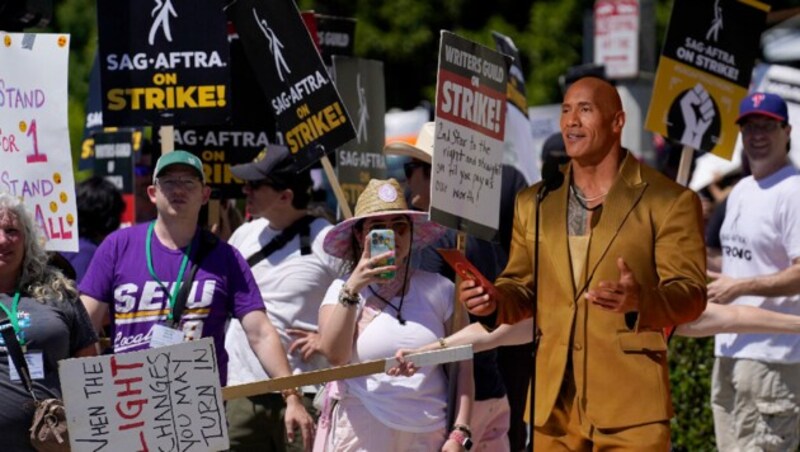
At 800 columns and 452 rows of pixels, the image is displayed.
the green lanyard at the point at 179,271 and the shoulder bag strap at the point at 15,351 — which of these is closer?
the shoulder bag strap at the point at 15,351

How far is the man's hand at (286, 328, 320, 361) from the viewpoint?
292 inches

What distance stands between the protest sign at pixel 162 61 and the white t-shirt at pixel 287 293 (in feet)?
2.51

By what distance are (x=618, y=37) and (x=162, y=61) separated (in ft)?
27.9

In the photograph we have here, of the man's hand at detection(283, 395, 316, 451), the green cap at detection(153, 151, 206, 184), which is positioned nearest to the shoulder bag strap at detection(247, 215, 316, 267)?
the man's hand at detection(283, 395, 316, 451)

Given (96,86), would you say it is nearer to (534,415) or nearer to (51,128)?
(51,128)

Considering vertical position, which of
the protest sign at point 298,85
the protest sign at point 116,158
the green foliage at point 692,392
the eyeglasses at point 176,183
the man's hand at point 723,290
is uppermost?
the protest sign at point 298,85

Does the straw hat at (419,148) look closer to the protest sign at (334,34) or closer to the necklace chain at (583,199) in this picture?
the necklace chain at (583,199)

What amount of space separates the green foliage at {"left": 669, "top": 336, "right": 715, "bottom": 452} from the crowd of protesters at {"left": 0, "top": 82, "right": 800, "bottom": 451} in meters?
1.06

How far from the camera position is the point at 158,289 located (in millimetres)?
7234

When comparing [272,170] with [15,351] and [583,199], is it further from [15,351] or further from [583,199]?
[583,199]

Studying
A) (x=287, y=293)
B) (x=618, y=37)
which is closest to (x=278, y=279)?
(x=287, y=293)

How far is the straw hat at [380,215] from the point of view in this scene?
720cm

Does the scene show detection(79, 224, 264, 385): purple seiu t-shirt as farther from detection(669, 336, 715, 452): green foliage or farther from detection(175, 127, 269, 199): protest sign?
detection(669, 336, 715, 452): green foliage

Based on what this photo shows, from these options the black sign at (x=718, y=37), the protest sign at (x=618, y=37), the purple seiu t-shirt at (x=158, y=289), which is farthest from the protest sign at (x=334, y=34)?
the protest sign at (x=618, y=37)
